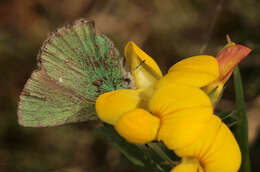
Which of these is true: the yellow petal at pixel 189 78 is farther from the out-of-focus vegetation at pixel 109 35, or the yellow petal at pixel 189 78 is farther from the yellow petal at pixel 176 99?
the out-of-focus vegetation at pixel 109 35

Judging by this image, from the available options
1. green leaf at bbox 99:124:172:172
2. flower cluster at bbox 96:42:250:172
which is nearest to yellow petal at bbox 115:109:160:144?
flower cluster at bbox 96:42:250:172

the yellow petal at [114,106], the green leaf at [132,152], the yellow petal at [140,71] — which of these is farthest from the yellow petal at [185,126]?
the green leaf at [132,152]

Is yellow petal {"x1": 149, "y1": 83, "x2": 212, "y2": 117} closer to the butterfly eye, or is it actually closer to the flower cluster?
the flower cluster

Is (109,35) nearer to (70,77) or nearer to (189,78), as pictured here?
(70,77)

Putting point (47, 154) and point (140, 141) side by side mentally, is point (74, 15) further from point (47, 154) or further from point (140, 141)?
point (140, 141)

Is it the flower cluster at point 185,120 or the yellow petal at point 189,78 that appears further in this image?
the yellow petal at point 189,78

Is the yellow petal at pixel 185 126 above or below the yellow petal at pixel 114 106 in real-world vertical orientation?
below
